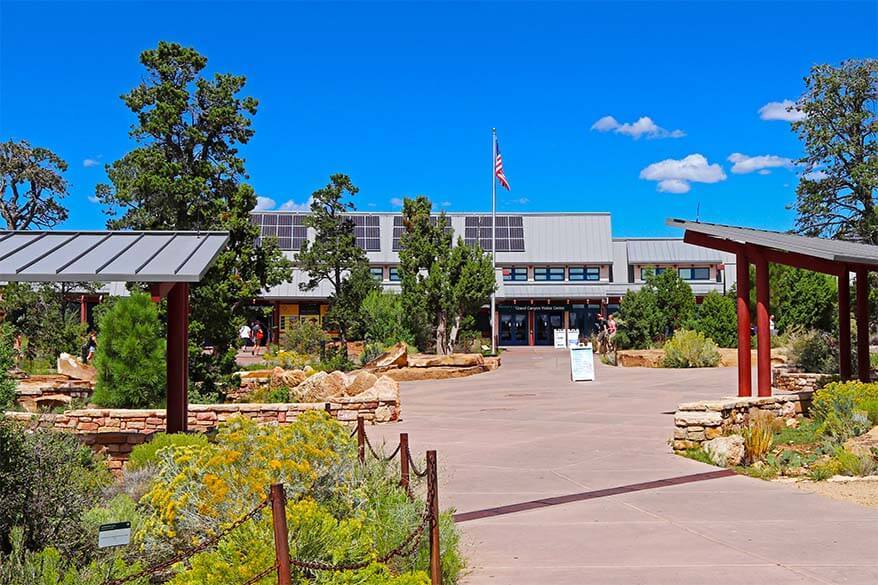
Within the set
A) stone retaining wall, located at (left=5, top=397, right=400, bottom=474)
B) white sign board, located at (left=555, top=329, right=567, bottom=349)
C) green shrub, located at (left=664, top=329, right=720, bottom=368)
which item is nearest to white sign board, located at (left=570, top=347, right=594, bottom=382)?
green shrub, located at (left=664, top=329, right=720, bottom=368)

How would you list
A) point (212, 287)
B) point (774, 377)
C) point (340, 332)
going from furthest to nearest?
point (340, 332), point (774, 377), point (212, 287)

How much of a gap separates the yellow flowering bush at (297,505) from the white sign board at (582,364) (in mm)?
18201

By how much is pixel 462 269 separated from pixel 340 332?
782 cm

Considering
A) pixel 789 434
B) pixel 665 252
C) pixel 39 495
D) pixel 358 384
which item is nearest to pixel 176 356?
pixel 39 495

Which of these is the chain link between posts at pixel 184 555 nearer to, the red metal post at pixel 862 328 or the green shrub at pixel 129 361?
the green shrub at pixel 129 361

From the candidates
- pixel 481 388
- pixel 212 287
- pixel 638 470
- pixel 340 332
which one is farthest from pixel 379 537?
pixel 340 332

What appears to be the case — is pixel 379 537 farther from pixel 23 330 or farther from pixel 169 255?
pixel 23 330

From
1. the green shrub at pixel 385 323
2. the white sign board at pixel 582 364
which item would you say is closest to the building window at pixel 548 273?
the green shrub at pixel 385 323

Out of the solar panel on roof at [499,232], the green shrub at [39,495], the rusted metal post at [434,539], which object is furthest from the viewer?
the solar panel on roof at [499,232]

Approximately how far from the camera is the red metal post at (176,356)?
404 inches

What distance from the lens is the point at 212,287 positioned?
1725 cm

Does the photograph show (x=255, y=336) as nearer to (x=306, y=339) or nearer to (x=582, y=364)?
(x=306, y=339)

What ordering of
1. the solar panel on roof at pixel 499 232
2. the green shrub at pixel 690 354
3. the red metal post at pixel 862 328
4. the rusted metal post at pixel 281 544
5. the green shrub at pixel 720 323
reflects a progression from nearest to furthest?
the rusted metal post at pixel 281 544 < the red metal post at pixel 862 328 < the green shrub at pixel 690 354 < the green shrub at pixel 720 323 < the solar panel on roof at pixel 499 232

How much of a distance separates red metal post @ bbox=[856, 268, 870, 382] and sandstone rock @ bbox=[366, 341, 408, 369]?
15.1 meters
